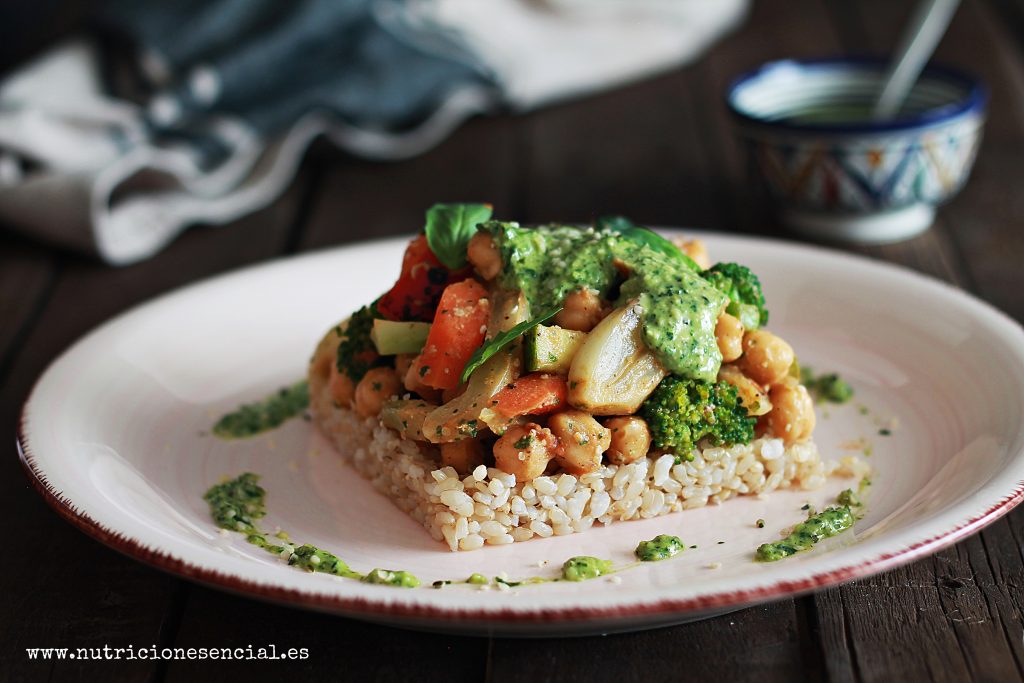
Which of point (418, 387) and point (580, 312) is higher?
point (580, 312)

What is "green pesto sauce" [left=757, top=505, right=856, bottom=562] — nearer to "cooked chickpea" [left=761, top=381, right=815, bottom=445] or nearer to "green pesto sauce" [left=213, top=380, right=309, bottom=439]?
"cooked chickpea" [left=761, top=381, right=815, bottom=445]

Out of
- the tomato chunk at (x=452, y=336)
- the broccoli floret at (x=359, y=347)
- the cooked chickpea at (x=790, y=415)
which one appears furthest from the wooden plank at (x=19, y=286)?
the cooked chickpea at (x=790, y=415)

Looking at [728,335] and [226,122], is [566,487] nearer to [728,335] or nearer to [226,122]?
[728,335]

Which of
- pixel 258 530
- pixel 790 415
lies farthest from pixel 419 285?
pixel 790 415

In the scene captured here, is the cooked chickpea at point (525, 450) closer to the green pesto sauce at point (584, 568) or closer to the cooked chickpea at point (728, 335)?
the green pesto sauce at point (584, 568)

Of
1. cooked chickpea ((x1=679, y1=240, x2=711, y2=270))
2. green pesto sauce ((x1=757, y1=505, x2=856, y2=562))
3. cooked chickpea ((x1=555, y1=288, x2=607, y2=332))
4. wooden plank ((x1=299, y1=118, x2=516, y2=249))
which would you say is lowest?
wooden plank ((x1=299, y1=118, x2=516, y2=249))

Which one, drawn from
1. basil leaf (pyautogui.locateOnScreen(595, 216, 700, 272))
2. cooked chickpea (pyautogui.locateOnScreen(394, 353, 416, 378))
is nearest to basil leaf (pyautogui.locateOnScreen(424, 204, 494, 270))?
cooked chickpea (pyautogui.locateOnScreen(394, 353, 416, 378))
